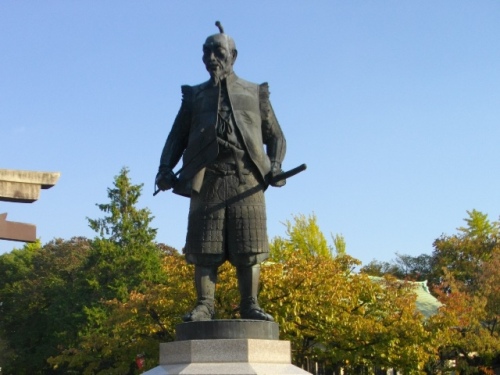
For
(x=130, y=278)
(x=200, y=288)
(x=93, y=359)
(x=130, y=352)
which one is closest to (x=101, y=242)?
(x=130, y=278)

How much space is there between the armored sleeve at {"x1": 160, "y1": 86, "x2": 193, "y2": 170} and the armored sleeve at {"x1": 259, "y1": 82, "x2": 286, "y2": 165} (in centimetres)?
71

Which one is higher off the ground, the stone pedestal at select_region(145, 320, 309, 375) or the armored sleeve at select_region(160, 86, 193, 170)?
the armored sleeve at select_region(160, 86, 193, 170)

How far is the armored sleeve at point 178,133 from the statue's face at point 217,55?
0.35 metres

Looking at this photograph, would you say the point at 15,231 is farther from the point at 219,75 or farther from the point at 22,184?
the point at 219,75

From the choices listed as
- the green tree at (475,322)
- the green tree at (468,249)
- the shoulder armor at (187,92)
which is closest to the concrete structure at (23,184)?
the shoulder armor at (187,92)

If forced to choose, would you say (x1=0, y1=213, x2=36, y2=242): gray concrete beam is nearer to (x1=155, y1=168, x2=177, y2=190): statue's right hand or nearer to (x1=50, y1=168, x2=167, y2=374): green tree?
(x1=155, y1=168, x2=177, y2=190): statue's right hand

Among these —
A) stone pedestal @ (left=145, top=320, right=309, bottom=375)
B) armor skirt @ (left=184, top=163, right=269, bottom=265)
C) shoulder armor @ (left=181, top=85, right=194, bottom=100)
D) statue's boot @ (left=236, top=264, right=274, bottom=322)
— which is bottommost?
stone pedestal @ (left=145, top=320, right=309, bottom=375)

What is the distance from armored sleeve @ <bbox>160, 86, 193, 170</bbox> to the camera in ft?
22.4

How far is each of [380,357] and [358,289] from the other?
73.3 inches

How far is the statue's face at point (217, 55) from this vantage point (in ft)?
21.6

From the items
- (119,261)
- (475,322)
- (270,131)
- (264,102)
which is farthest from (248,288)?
(119,261)

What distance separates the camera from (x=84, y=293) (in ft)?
94.4

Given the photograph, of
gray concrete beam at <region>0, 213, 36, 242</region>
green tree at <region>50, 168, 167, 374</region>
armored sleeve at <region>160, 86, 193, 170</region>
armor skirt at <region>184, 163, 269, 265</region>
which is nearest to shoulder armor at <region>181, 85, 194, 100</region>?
armored sleeve at <region>160, 86, 193, 170</region>

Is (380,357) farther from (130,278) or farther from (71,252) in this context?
(71,252)
